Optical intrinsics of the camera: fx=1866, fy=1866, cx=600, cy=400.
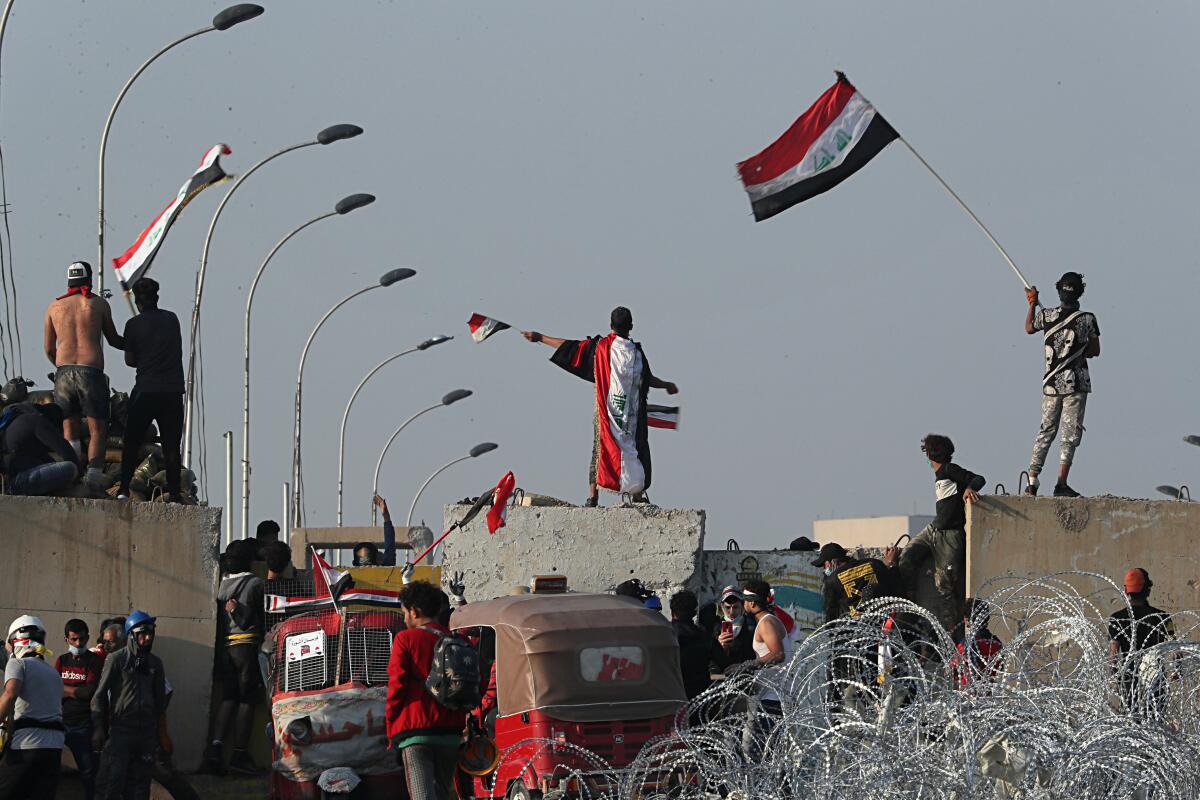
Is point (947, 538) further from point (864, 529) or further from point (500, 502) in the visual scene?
point (864, 529)

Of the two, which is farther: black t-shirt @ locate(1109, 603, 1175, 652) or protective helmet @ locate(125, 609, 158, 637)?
protective helmet @ locate(125, 609, 158, 637)

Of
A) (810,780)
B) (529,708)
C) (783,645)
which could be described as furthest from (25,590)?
(810,780)

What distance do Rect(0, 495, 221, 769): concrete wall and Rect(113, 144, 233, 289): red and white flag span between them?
202 inches

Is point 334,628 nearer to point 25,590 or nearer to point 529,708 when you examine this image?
point 529,708

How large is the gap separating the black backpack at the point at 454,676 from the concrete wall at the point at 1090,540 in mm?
6032

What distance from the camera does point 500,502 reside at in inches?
614

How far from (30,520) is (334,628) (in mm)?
3054

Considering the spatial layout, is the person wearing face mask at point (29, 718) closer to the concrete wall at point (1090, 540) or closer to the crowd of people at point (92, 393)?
the crowd of people at point (92, 393)

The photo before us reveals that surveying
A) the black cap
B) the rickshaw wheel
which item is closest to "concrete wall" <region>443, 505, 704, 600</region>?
the black cap

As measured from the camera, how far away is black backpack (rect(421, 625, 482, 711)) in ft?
33.5

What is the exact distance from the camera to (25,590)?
14.4 m

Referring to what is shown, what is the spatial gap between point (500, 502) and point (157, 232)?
593cm

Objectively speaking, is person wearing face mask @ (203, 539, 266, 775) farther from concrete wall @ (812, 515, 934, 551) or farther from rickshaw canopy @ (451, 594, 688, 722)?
concrete wall @ (812, 515, 934, 551)

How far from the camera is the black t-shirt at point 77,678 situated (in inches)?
499
